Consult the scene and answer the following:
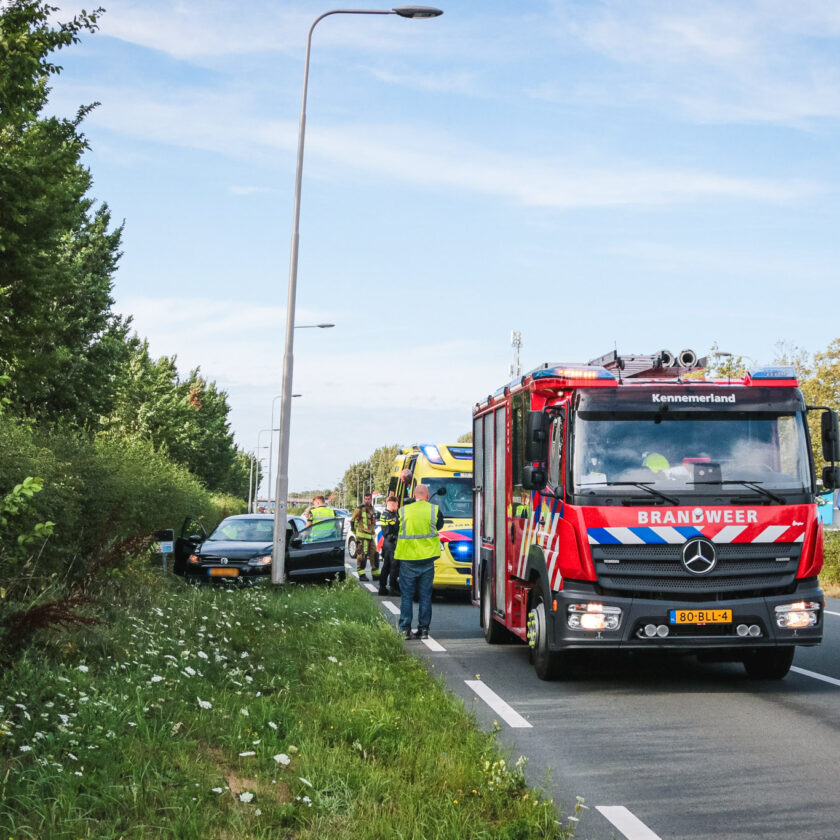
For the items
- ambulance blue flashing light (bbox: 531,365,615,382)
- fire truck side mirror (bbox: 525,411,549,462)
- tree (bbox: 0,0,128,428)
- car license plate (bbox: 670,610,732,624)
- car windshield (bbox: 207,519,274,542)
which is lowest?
car license plate (bbox: 670,610,732,624)

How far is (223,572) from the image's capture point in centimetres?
1922

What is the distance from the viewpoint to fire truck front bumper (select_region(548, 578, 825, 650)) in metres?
9.73

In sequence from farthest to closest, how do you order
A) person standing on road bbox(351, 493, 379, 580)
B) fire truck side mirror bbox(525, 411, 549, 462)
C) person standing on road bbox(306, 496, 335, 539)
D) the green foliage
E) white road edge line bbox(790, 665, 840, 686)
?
the green foliage < person standing on road bbox(351, 493, 379, 580) < person standing on road bbox(306, 496, 335, 539) < white road edge line bbox(790, 665, 840, 686) < fire truck side mirror bbox(525, 411, 549, 462)

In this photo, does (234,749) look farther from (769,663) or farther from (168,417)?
(168,417)

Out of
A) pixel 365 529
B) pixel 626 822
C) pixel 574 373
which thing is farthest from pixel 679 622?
pixel 365 529

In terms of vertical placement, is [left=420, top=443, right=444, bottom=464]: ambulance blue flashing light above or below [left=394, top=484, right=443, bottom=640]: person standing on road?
above

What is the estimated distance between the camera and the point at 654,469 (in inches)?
395

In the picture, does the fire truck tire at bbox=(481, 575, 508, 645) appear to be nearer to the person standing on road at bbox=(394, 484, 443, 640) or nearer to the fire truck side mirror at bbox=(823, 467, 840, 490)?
the person standing on road at bbox=(394, 484, 443, 640)

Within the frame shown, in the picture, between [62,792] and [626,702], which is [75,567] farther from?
[62,792]

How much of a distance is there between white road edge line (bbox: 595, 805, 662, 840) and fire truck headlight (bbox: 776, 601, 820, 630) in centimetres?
426

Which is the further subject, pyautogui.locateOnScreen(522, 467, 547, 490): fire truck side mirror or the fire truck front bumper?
pyautogui.locateOnScreen(522, 467, 547, 490): fire truck side mirror

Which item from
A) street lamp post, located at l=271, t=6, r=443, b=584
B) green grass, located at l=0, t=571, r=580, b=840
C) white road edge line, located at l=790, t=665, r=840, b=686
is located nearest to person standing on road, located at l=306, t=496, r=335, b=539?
street lamp post, located at l=271, t=6, r=443, b=584

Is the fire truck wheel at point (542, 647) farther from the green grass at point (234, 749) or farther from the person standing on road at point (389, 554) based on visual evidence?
the person standing on road at point (389, 554)

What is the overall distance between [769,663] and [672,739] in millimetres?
3298
